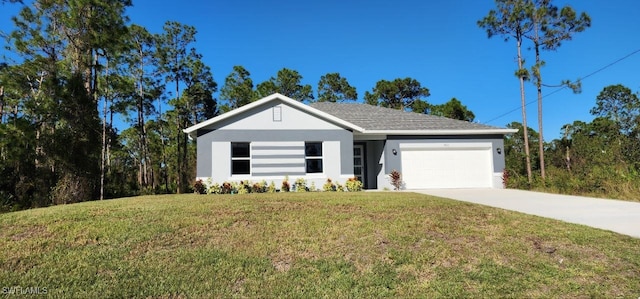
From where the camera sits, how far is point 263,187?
13.7 meters

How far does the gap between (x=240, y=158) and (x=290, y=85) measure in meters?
17.8

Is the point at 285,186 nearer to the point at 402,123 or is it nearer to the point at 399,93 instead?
the point at 402,123

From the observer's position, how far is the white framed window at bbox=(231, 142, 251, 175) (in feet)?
45.7

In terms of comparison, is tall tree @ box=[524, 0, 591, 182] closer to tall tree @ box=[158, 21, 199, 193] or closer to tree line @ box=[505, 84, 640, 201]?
tree line @ box=[505, 84, 640, 201]

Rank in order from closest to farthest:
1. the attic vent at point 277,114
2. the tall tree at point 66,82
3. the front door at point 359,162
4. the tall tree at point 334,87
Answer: the tall tree at point 66,82 < the attic vent at point 277,114 < the front door at point 359,162 < the tall tree at point 334,87

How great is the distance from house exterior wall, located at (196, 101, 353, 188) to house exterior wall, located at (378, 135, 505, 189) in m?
1.89

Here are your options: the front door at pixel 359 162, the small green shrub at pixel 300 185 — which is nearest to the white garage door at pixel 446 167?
the front door at pixel 359 162

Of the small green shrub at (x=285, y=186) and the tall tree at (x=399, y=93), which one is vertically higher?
the tall tree at (x=399, y=93)

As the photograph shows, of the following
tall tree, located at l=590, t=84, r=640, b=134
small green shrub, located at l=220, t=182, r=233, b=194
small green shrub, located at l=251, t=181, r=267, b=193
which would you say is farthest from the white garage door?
tall tree, located at l=590, t=84, r=640, b=134

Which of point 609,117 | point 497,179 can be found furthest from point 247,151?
point 609,117

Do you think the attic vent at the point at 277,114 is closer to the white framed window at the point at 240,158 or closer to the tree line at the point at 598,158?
the white framed window at the point at 240,158

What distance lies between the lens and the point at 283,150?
46.3 ft

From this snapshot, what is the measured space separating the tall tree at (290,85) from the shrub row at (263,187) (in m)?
17.0

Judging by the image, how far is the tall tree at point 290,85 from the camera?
3012 cm
